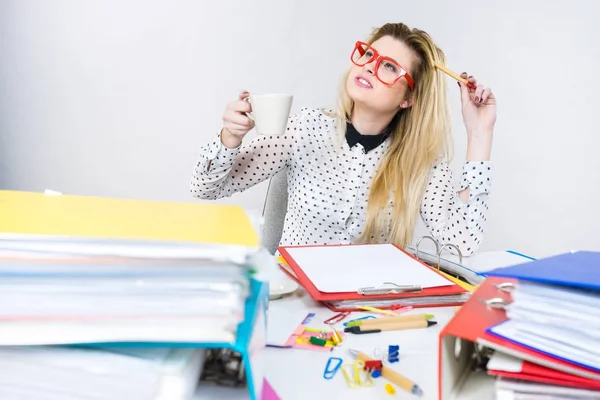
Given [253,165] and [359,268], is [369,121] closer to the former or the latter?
[253,165]

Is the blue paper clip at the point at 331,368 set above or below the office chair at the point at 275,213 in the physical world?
above

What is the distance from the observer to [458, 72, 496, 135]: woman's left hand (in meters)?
1.63

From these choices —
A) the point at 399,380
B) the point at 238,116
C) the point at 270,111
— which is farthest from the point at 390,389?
the point at 238,116

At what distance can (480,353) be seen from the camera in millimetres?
674

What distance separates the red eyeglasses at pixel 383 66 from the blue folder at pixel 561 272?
3.41 feet

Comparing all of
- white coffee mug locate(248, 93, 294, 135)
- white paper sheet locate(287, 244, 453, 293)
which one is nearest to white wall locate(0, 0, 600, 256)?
white coffee mug locate(248, 93, 294, 135)

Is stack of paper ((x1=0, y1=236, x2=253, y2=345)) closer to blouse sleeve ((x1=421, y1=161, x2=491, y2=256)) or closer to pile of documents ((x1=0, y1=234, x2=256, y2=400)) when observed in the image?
pile of documents ((x1=0, y1=234, x2=256, y2=400))

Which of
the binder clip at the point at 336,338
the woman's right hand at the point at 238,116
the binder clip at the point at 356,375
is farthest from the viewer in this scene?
the woman's right hand at the point at 238,116

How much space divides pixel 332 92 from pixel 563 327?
222cm

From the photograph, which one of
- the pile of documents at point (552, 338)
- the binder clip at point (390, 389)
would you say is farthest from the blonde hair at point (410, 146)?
the pile of documents at point (552, 338)

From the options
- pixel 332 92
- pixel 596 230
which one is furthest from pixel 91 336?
pixel 596 230

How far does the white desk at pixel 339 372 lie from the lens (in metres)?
0.68

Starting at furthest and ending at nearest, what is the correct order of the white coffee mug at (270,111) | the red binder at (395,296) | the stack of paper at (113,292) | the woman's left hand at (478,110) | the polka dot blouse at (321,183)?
the polka dot blouse at (321,183) < the woman's left hand at (478,110) < the white coffee mug at (270,111) < the red binder at (395,296) < the stack of paper at (113,292)

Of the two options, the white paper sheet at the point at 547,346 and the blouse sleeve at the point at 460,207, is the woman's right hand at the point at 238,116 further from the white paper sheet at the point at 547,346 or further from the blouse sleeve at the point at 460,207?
the white paper sheet at the point at 547,346
